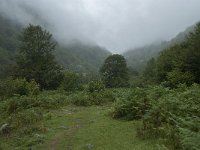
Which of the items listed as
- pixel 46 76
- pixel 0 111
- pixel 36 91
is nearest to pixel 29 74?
pixel 46 76

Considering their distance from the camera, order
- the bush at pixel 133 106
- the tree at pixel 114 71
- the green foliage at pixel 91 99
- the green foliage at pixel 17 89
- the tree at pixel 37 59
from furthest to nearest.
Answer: the tree at pixel 114 71
the tree at pixel 37 59
the green foliage at pixel 17 89
the green foliage at pixel 91 99
the bush at pixel 133 106

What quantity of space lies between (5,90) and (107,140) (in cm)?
2853

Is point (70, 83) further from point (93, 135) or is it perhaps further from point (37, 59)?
point (93, 135)

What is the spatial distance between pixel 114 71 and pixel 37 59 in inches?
980

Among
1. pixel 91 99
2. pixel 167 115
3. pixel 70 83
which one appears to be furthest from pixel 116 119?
pixel 70 83

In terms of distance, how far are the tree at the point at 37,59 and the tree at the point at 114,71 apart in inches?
754

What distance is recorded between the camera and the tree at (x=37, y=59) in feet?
207

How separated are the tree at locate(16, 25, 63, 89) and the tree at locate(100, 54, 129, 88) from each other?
19.1 metres

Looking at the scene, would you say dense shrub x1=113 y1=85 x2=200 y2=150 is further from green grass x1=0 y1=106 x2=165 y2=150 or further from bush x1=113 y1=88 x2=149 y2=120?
green grass x1=0 y1=106 x2=165 y2=150

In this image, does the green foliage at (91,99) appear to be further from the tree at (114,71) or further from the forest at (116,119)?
the tree at (114,71)

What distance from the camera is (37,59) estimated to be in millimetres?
64500

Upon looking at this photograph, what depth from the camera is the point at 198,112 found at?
17250 millimetres

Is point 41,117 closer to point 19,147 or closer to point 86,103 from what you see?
point 19,147

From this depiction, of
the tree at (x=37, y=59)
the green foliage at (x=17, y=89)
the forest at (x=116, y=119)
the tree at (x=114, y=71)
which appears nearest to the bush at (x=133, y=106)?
the forest at (x=116, y=119)
